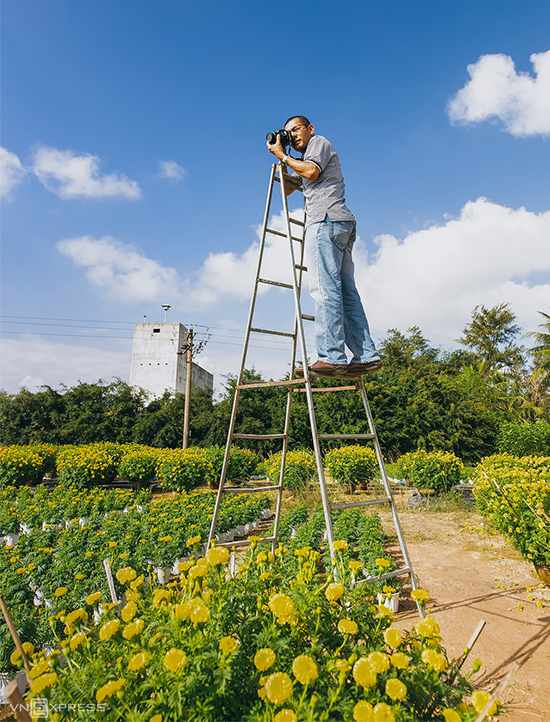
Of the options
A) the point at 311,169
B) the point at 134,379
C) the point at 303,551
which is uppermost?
the point at 134,379

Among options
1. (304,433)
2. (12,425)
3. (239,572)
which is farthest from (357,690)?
(12,425)

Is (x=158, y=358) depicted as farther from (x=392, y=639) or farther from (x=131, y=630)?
(x=392, y=639)

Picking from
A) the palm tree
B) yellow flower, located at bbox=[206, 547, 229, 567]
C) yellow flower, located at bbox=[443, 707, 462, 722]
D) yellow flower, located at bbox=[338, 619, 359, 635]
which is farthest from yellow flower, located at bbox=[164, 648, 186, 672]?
the palm tree

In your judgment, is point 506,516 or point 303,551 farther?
point 506,516

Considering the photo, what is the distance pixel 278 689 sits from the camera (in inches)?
35.3

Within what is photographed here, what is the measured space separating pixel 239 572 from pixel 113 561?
8.75 feet

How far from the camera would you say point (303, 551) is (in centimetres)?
150

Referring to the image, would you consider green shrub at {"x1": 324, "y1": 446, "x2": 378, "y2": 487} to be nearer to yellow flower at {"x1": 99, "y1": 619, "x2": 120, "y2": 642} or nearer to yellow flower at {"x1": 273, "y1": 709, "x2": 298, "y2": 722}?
yellow flower at {"x1": 99, "y1": 619, "x2": 120, "y2": 642}

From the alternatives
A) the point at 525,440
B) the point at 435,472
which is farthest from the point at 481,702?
the point at 525,440

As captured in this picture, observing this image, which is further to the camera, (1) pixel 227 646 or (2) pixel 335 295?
(2) pixel 335 295

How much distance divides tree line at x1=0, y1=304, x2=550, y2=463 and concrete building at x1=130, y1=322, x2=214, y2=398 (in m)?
5.41

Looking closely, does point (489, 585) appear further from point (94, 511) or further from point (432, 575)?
point (94, 511)

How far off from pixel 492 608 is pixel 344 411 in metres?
9.59

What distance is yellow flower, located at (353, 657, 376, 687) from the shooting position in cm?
97
